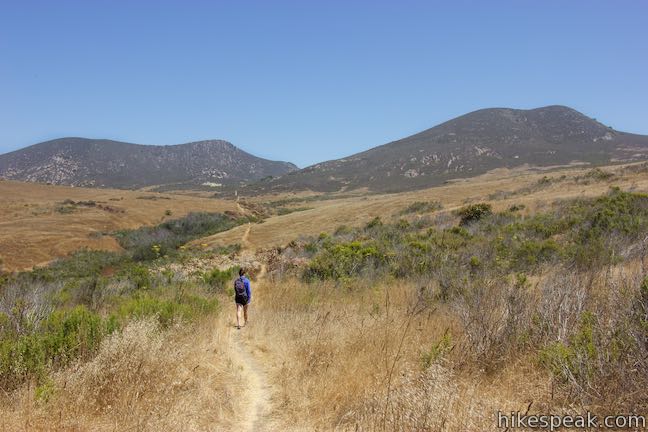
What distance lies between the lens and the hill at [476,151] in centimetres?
9981

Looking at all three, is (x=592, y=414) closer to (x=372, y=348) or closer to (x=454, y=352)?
(x=454, y=352)

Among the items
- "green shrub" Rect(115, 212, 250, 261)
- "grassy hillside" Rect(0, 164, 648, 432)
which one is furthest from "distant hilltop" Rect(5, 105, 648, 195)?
"grassy hillside" Rect(0, 164, 648, 432)

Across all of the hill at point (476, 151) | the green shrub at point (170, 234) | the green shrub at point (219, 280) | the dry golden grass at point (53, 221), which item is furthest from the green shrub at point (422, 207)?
the hill at point (476, 151)

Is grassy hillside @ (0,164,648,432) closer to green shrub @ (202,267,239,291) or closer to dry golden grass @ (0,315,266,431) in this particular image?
dry golden grass @ (0,315,266,431)

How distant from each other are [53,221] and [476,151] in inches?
4171

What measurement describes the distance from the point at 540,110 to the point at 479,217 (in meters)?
155

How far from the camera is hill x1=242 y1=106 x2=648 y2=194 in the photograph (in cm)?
9981

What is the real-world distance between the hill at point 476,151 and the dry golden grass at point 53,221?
4868 cm

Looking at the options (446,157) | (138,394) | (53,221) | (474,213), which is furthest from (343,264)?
(446,157)

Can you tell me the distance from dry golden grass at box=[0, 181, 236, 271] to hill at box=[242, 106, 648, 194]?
48.7m

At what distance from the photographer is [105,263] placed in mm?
30219

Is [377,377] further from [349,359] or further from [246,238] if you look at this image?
[246,238]

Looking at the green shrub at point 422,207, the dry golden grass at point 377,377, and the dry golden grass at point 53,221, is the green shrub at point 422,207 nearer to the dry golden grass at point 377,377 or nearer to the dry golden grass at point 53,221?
the dry golden grass at point 377,377

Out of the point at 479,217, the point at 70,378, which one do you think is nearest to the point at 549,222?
the point at 479,217
